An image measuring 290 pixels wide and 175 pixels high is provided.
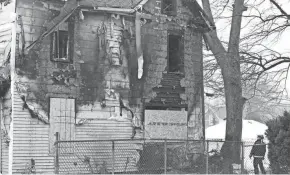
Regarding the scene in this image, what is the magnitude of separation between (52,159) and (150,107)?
442 centimetres

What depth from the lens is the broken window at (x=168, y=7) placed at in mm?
19578

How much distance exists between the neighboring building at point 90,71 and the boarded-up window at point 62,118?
0.03 meters

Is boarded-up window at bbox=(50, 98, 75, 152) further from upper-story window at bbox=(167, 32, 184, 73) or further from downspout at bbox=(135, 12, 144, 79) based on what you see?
upper-story window at bbox=(167, 32, 184, 73)

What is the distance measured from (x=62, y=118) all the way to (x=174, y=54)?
5.85 metres

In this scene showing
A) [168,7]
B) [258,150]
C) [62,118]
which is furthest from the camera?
[168,7]

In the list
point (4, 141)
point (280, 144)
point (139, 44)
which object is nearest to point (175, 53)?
point (139, 44)

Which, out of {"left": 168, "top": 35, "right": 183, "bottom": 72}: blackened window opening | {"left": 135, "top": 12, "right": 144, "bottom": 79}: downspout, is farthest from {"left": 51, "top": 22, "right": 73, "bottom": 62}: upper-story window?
{"left": 168, "top": 35, "right": 183, "bottom": 72}: blackened window opening

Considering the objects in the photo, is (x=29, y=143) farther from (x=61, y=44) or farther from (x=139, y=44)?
(x=139, y=44)

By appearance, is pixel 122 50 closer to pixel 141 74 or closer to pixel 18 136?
pixel 141 74

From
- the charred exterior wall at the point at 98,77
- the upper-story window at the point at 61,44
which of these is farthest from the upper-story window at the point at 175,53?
the upper-story window at the point at 61,44

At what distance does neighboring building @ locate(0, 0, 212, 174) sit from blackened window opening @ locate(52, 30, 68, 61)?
0.12 ft

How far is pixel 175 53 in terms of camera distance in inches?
790

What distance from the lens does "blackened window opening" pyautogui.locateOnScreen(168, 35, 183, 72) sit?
65.5ft

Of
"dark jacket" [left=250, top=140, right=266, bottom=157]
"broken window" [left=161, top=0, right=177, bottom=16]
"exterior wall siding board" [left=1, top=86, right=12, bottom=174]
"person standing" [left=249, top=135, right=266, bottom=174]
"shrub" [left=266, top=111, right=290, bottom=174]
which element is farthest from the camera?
"broken window" [left=161, top=0, right=177, bottom=16]
